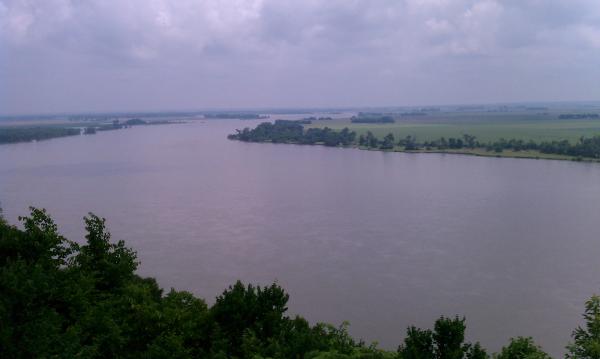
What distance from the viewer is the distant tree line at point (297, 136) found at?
27.3 m

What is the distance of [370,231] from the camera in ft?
31.1

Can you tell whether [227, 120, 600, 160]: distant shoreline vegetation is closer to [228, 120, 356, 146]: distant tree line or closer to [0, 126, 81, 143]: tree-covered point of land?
[228, 120, 356, 146]: distant tree line

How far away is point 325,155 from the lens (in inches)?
871

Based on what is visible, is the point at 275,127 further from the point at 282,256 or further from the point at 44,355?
the point at 44,355

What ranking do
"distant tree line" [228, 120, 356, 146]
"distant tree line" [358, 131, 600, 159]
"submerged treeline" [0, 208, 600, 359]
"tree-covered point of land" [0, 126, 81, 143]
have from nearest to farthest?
"submerged treeline" [0, 208, 600, 359], "distant tree line" [358, 131, 600, 159], "distant tree line" [228, 120, 356, 146], "tree-covered point of land" [0, 126, 81, 143]

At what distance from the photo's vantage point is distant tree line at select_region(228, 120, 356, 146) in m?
27.3

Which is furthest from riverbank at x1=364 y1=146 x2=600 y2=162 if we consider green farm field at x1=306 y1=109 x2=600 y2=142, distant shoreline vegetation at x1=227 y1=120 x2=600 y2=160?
green farm field at x1=306 y1=109 x2=600 y2=142

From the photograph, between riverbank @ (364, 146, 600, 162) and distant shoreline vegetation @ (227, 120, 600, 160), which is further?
distant shoreline vegetation @ (227, 120, 600, 160)

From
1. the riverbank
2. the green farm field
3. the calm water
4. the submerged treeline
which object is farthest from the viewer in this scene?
the green farm field

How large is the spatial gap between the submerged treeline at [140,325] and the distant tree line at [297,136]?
22676mm

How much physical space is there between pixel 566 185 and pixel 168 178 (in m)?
11.1

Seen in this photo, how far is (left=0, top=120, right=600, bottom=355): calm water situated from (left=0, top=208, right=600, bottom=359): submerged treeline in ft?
6.75

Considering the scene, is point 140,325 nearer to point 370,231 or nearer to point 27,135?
point 370,231

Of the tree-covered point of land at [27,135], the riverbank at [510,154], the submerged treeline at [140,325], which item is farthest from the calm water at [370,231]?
the tree-covered point of land at [27,135]
